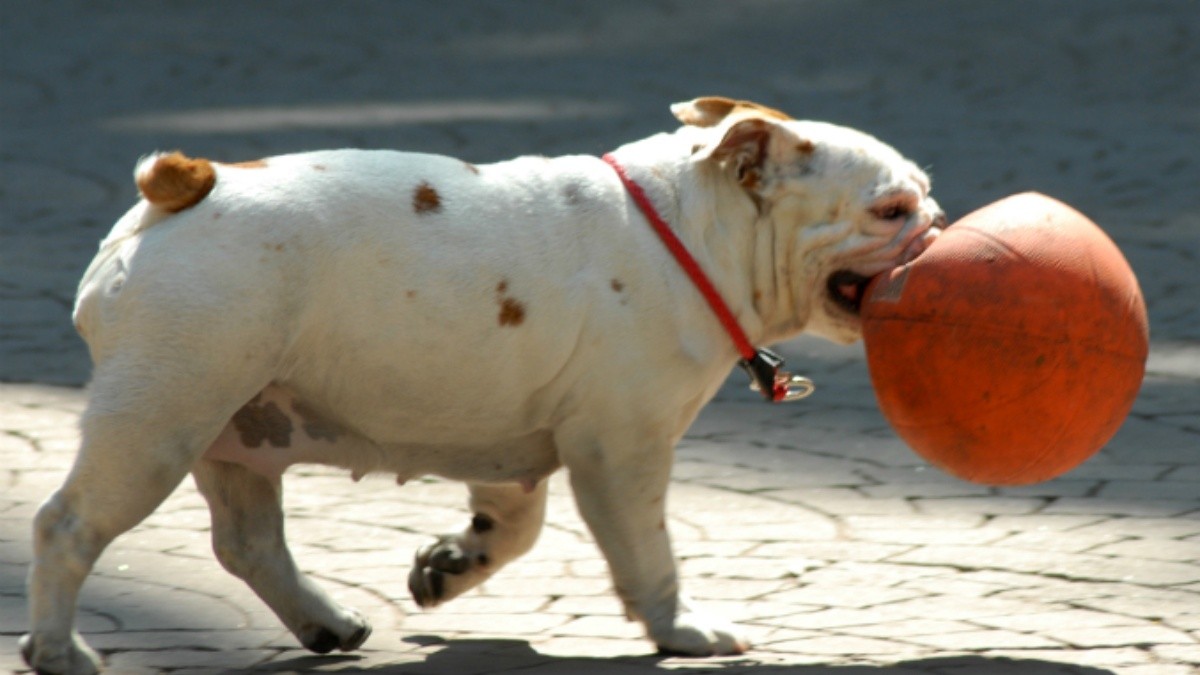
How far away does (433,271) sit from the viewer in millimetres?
4461

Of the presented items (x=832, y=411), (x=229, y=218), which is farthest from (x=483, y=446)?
(x=832, y=411)

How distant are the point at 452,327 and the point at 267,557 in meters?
0.82

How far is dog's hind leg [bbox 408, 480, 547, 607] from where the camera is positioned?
5.05 m

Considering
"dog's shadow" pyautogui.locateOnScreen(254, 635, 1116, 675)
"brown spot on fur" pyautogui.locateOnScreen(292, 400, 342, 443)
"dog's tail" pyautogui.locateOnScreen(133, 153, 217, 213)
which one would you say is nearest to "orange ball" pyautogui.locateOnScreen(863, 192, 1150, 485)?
"dog's shadow" pyautogui.locateOnScreen(254, 635, 1116, 675)

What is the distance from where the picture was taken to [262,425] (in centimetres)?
457

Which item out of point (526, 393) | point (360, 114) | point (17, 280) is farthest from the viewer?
point (360, 114)

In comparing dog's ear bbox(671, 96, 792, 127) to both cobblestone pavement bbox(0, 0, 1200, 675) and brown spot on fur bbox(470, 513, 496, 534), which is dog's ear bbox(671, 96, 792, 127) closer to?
brown spot on fur bbox(470, 513, 496, 534)

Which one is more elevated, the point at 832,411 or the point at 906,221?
the point at 906,221

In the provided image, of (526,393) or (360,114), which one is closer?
(526,393)

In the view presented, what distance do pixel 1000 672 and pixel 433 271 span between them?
1625mm

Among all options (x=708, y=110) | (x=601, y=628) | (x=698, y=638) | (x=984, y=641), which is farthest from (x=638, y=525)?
(x=708, y=110)

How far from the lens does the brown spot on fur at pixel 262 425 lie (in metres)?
4.54

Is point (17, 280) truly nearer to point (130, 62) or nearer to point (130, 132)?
point (130, 132)

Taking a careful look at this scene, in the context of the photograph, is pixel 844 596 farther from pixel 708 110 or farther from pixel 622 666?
pixel 708 110
